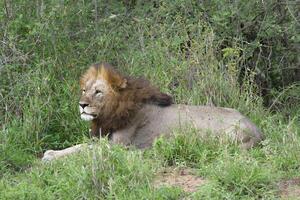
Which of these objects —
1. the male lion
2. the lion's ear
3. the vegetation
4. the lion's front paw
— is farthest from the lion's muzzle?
the vegetation

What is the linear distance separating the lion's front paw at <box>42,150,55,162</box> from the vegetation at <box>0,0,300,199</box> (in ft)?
0.37

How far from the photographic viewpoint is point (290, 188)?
587cm

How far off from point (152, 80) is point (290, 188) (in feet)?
9.46

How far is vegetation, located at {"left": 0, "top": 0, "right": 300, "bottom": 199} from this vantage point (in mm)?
5910

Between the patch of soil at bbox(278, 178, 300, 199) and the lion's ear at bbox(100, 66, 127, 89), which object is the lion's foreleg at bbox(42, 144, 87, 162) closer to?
the lion's ear at bbox(100, 66, 127, 89)

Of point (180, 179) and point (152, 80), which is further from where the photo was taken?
point (152, 80)

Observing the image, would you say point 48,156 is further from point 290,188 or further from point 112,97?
point 290,188

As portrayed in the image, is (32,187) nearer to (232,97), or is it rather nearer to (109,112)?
(109,112)

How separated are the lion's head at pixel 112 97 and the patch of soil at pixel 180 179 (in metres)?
1.07

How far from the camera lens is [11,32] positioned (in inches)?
340

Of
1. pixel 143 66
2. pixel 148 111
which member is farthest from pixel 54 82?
pixel 148 111

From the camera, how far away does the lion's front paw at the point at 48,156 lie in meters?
6.97

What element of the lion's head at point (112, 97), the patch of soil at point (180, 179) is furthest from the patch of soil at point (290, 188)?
the lion's head at point (112, 97)

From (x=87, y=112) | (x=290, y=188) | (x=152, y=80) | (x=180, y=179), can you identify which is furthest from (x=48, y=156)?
(x=290, y=188)
